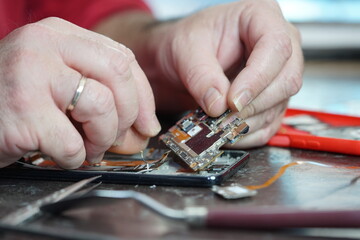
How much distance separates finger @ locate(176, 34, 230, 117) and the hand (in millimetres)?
144

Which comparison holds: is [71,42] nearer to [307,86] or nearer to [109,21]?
[109,21]

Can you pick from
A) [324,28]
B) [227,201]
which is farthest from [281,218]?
[324,28]

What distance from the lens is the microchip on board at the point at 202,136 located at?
727mm

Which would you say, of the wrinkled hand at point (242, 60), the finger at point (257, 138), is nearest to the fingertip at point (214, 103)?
the wrinkled hand at point (242, 60)

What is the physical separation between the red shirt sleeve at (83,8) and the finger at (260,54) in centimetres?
80

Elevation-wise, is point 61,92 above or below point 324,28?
above

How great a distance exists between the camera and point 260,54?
888 mm

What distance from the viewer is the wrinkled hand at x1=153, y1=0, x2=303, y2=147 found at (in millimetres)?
854

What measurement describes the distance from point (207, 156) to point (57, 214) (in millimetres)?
241

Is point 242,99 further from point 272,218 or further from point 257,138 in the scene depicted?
point 272,218

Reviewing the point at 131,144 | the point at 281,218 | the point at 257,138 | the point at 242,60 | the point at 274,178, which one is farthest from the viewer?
the point at 242,60

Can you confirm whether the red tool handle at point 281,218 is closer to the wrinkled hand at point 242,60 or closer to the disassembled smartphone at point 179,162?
the disassembled smartphone at point 179,162

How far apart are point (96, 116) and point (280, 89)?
1.30 ft

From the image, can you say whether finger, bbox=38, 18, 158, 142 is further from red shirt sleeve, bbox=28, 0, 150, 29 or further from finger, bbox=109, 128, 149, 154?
red shirt sleeve, bbox=28, 0, 150, 29
